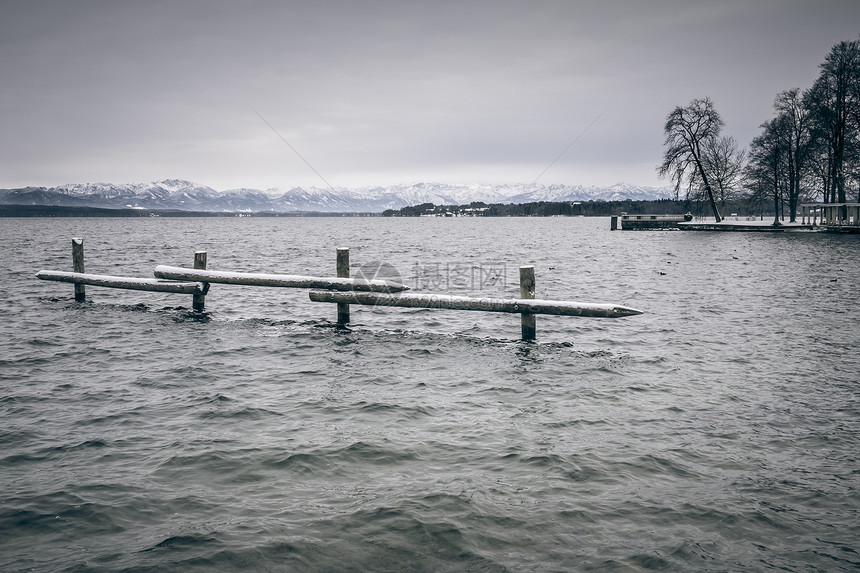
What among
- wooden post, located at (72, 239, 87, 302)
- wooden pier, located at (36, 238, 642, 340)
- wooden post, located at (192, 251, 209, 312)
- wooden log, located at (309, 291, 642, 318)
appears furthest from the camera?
wooden post, located at (72, 239, 87, 302)

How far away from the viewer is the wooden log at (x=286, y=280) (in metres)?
14.1

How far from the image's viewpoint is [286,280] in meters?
15.0

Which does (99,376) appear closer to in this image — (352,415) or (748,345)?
(352,415)

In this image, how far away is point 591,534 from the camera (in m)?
5.27

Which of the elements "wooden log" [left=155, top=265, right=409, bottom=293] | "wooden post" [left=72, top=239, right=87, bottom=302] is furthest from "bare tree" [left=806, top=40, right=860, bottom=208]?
"wooden post" [left=72, top=239, right=87, bottom=302]

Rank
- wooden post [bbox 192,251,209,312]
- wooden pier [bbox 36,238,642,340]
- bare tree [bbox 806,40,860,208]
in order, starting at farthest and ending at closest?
bare tree [bbox 806,40,860,208], wooden post [bbox 192,251,209,312], wooden pier [bbox 36,238,642,340]

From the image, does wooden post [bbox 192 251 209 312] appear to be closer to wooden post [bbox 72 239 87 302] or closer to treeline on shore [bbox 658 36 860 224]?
wooden post [bbox 72 239 87 302]

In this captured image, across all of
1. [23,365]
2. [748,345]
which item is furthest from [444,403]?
[23,365]

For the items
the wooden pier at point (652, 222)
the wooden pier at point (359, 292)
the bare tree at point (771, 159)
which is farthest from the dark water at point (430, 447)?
the wooden pier at point (652, 222)

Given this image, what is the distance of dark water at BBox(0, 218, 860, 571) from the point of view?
5.09 m

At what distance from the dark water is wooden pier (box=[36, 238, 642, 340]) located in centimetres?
109

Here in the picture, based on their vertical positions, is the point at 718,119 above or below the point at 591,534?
above

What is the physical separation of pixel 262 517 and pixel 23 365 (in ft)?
30.7

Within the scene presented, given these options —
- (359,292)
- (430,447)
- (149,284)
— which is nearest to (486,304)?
(359,292)
